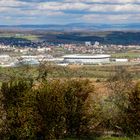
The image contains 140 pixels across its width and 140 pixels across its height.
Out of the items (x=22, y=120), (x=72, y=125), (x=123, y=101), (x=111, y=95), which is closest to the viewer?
(x=22, y=120)

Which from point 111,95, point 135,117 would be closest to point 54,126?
point 135,117

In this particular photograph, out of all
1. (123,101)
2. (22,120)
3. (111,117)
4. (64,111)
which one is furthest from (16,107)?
(123,101)

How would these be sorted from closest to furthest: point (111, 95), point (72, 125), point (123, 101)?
point (72, 125) < point (123, 101) < point (111, 95)

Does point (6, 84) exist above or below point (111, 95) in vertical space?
above

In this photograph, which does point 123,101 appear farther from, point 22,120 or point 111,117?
point 22,120

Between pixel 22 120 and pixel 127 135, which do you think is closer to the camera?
pixel 22 120

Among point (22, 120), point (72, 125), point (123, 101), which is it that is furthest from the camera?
point (123, 101)

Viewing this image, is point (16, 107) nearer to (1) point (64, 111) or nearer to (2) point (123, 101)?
(1) point (64, 111)

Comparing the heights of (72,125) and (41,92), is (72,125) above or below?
below

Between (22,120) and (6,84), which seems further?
(6,84)
